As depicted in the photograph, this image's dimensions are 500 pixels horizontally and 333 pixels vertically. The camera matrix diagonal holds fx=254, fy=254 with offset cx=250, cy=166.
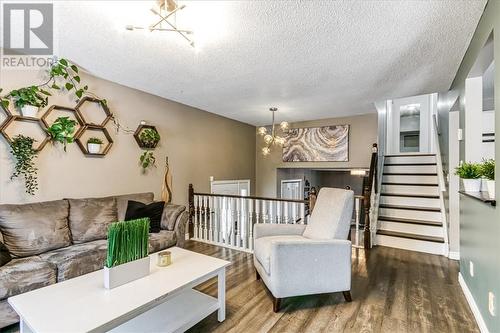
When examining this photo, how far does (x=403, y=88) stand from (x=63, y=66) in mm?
4425

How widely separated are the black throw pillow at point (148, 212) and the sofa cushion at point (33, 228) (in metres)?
0.65

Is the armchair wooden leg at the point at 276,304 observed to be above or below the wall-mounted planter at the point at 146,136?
below

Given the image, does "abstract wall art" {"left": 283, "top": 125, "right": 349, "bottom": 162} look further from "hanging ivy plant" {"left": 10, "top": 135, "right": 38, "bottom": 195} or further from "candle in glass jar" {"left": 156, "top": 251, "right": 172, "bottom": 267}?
"hanging ivy plant" {"left": 10, "top": 135, "right": 38, "bottom": 195}

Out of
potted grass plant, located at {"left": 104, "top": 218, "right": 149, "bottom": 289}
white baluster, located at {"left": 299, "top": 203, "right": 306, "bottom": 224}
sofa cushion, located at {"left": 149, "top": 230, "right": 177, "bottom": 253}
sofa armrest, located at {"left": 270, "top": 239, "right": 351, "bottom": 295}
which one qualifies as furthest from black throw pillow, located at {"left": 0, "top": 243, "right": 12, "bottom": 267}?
white baluster, located at {"left": 299, "top": 203, "right": 306, "bottom": 224}

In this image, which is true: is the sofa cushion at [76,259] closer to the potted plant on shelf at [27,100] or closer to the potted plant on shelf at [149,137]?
the potted plant on shelf at [27,100]

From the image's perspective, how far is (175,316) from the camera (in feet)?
6.11

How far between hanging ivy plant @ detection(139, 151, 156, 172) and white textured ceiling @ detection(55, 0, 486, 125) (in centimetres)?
98

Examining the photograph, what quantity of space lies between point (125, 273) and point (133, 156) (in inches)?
96.1

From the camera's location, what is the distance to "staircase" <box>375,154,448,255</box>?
3.85 metres

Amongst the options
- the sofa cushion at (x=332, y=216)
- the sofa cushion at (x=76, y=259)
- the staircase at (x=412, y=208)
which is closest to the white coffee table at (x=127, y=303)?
the sofa cushion at (x=76, y=259)

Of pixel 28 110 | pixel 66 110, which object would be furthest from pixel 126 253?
pixel 66 110

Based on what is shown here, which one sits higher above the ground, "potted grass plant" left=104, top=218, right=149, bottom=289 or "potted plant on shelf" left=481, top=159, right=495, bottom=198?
"potted plant on shelf" left=481, top=159, right=495, bottom=198

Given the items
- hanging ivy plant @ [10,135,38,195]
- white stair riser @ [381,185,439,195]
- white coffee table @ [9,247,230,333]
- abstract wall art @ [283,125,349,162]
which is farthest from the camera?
abstract wall art @ [283,125,349,162]

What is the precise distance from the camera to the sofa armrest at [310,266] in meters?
2.18
